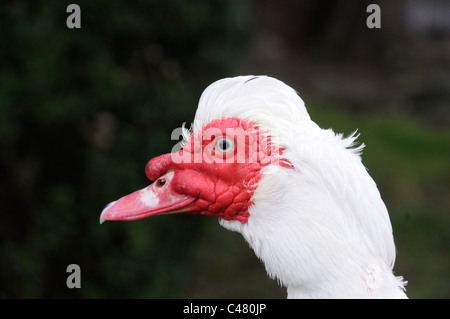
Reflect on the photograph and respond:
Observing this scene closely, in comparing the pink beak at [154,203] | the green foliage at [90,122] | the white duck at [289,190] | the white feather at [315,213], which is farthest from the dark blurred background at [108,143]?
the white feather at [315,213]

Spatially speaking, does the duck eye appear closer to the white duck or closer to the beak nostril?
the white duck

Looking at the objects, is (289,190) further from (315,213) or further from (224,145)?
(224,145)

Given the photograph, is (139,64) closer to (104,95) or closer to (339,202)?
(104,95)

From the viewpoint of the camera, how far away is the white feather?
5.91 feet

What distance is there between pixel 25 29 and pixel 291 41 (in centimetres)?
728

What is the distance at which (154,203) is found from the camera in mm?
2084

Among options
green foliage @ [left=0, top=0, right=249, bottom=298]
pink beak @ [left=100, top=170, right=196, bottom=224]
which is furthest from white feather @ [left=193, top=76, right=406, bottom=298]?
green foliage @ [left=0, top=0, right=249, bottom=298]

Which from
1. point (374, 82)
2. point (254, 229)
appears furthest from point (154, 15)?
point (374, 82)

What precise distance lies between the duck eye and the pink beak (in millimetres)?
224

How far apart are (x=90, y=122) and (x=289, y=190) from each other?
2.29 metres

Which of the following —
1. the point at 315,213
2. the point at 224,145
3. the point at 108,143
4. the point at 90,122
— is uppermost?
the point at 90,122

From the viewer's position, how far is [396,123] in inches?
306

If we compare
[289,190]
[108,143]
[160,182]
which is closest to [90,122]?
[108,143]

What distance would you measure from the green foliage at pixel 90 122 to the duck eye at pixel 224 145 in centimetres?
182
